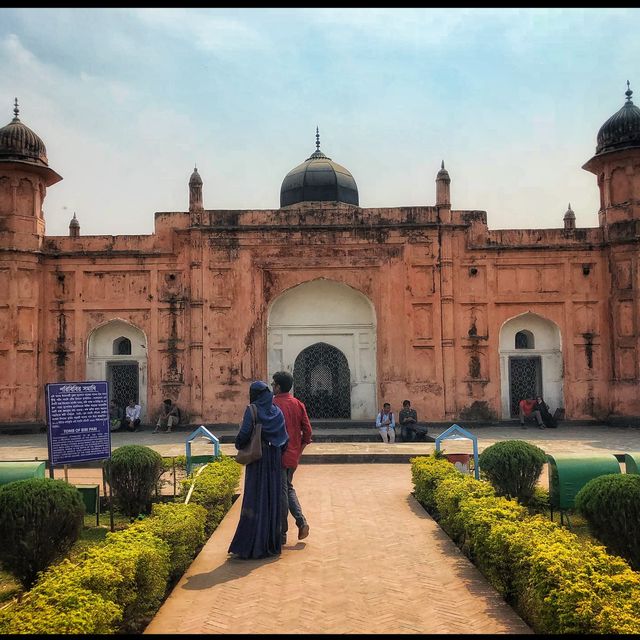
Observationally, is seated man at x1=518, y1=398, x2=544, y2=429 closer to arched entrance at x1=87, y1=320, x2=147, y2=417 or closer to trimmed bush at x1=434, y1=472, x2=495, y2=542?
arched entrance at x1=87, y1=320, x2=147, y2=417

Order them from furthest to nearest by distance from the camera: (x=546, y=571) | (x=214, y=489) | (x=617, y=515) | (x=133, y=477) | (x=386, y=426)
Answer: (x=386, y=426) → (x=133, y=477) → (x=214, y=489) → (x=617, y=515) → (x=546, y=571)

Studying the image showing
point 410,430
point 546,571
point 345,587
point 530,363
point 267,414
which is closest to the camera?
point 546,571

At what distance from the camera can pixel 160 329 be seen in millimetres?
17891

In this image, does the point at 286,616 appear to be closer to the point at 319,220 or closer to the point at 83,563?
the point at 83,563

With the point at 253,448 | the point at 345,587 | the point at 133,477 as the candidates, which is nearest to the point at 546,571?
the point at 345,587

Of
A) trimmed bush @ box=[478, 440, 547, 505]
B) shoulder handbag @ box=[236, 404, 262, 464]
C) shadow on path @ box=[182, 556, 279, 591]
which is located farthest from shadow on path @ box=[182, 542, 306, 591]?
trimmed bush @ box=[478, 440, 547, 505]

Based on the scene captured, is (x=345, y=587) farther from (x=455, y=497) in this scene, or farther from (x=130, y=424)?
(x=130, y=424)

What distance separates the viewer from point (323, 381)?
1842cm

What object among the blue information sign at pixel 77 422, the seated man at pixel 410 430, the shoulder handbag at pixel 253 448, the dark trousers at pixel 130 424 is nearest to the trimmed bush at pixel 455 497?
the shoulder handbag at pixel 253 448

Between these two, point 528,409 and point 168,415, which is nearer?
point 168,415

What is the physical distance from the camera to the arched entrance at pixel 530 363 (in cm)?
1805

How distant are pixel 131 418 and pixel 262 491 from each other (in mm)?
12138

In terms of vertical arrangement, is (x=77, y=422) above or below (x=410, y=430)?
above

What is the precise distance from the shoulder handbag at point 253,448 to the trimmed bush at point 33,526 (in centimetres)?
163
